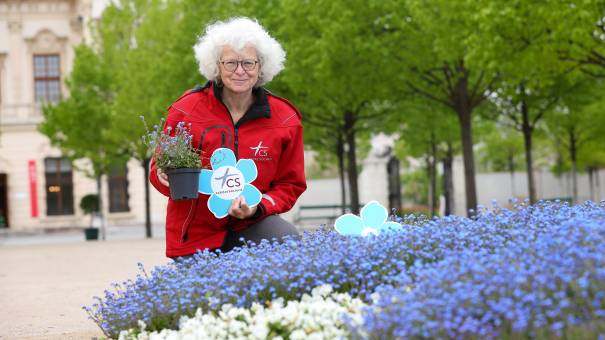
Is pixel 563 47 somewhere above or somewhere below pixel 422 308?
above

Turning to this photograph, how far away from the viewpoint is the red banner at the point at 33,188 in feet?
142

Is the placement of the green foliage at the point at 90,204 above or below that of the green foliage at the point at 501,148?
below

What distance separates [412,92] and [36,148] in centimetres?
2721

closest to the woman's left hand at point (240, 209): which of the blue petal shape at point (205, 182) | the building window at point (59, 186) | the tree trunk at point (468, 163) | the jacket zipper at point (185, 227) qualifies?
the blue petal shape at point (205, 182)

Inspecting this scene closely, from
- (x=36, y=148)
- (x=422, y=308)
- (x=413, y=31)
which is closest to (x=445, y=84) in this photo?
(x=413, y=31)

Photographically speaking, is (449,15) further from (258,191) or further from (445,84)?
(258,191)

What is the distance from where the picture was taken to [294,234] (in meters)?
5.21

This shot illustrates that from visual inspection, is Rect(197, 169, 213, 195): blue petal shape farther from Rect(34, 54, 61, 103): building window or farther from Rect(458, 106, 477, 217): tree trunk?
Rect(34, 54, 61, 103): building window

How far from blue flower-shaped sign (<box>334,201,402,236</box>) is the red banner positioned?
40.2 m

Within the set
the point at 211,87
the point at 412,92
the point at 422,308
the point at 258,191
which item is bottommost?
the point at 422,308

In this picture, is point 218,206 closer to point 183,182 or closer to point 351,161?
point 183,182

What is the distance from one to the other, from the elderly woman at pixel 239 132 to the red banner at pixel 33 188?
130 ft

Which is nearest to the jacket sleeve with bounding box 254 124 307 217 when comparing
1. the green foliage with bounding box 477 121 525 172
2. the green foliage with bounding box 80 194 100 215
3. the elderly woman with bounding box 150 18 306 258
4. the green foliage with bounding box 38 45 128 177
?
the elderly woman with bounding box 150 18 306 258

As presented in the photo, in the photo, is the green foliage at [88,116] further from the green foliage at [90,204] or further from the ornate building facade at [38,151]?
the ornate building facade at [38,151]
